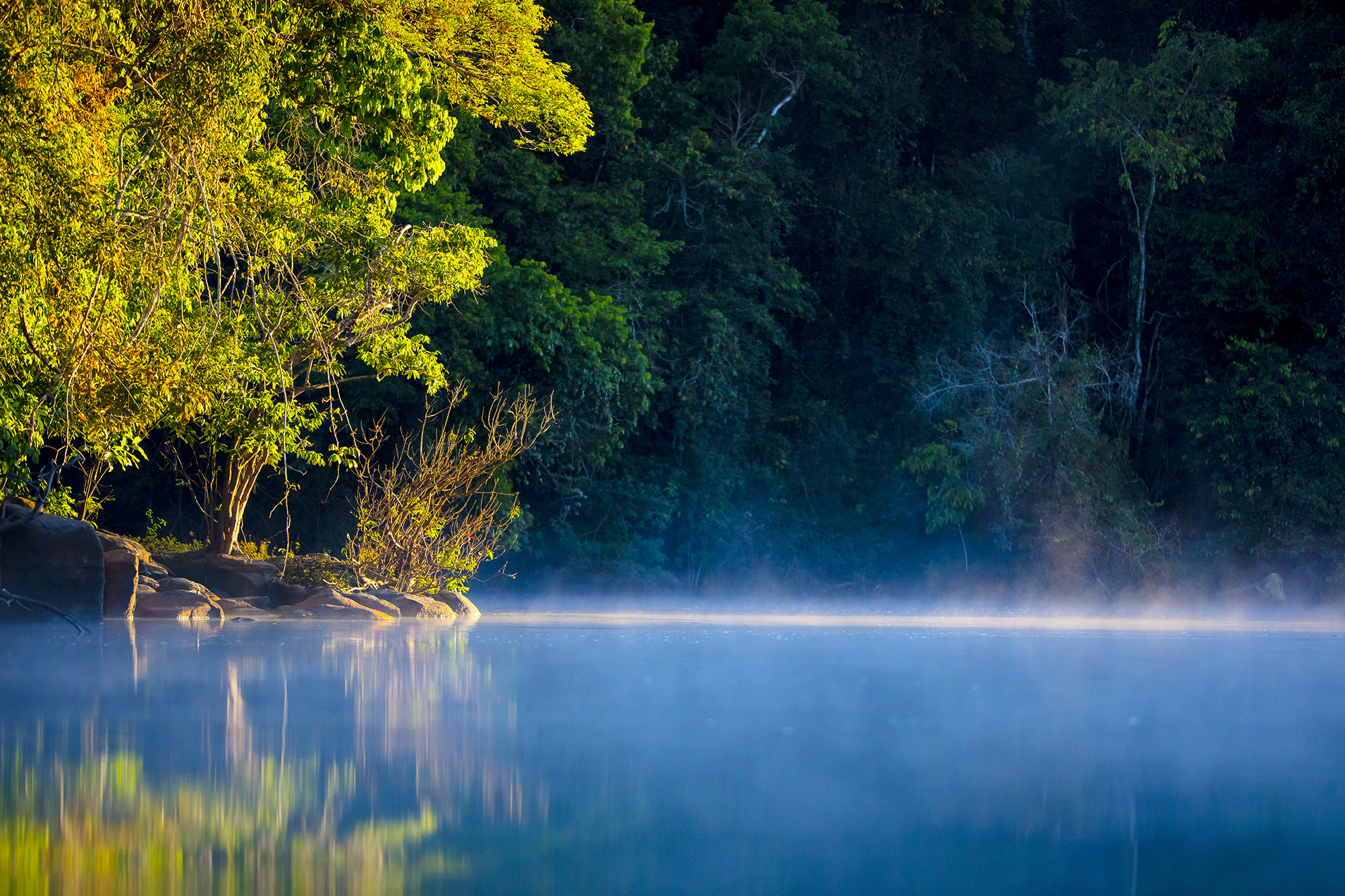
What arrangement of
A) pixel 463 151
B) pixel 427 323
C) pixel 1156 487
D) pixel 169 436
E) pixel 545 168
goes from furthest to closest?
pixel 1156 487, pixel 545 168, pixel 463 151, pixel 427 323, pixel 169 436

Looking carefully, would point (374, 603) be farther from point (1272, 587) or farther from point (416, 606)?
point (1272, 587)

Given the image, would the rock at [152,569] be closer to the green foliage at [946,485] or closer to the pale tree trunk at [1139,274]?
the green foliage at [946,485]

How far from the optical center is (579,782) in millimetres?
2840

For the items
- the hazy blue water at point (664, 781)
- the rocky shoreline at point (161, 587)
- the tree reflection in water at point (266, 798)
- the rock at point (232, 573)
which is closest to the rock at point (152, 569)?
the rocky shoreline at point (161, 587)

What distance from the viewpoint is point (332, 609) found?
11.0 metres

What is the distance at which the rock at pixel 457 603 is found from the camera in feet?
40.9

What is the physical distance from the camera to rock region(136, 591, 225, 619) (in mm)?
10352

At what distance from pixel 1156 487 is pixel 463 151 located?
11.2m

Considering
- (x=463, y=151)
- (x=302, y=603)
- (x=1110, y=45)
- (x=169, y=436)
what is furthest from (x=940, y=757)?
(x=1110, y=45)

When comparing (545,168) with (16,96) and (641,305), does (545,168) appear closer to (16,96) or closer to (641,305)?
(641,305)

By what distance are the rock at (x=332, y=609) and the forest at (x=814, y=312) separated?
1.42m

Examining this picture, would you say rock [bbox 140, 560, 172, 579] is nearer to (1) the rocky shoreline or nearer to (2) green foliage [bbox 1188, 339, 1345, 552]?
(1) the rocky shoreline

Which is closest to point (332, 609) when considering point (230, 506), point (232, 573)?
point (232, 573)

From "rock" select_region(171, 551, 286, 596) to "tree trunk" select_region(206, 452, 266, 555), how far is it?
21 centimetres
